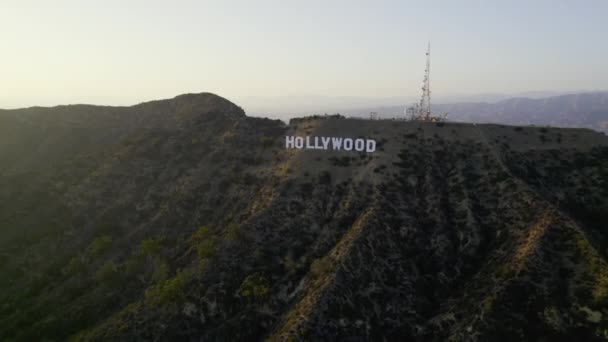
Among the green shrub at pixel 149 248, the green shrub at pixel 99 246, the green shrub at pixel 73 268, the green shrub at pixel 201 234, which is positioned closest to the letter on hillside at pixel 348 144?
the green shrub at pixel 201 234

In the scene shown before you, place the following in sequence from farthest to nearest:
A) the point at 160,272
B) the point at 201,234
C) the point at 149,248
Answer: the point at 201,234 → the point at 149,248 → the point at 160,272

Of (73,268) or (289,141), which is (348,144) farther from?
(73,268)

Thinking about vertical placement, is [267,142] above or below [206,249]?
above

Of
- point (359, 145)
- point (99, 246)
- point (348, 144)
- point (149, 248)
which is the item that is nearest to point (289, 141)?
point (348, 144)

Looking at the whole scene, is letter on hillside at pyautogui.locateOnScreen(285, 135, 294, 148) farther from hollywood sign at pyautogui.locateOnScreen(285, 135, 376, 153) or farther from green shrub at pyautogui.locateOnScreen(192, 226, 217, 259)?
green shrub at pyautogui.locateOnScreen(192, 226, 217, 259)

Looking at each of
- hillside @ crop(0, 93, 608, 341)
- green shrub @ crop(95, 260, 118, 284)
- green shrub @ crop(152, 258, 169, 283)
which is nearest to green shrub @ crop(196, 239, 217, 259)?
hillside @ crop(0, 93, 608, 341)
